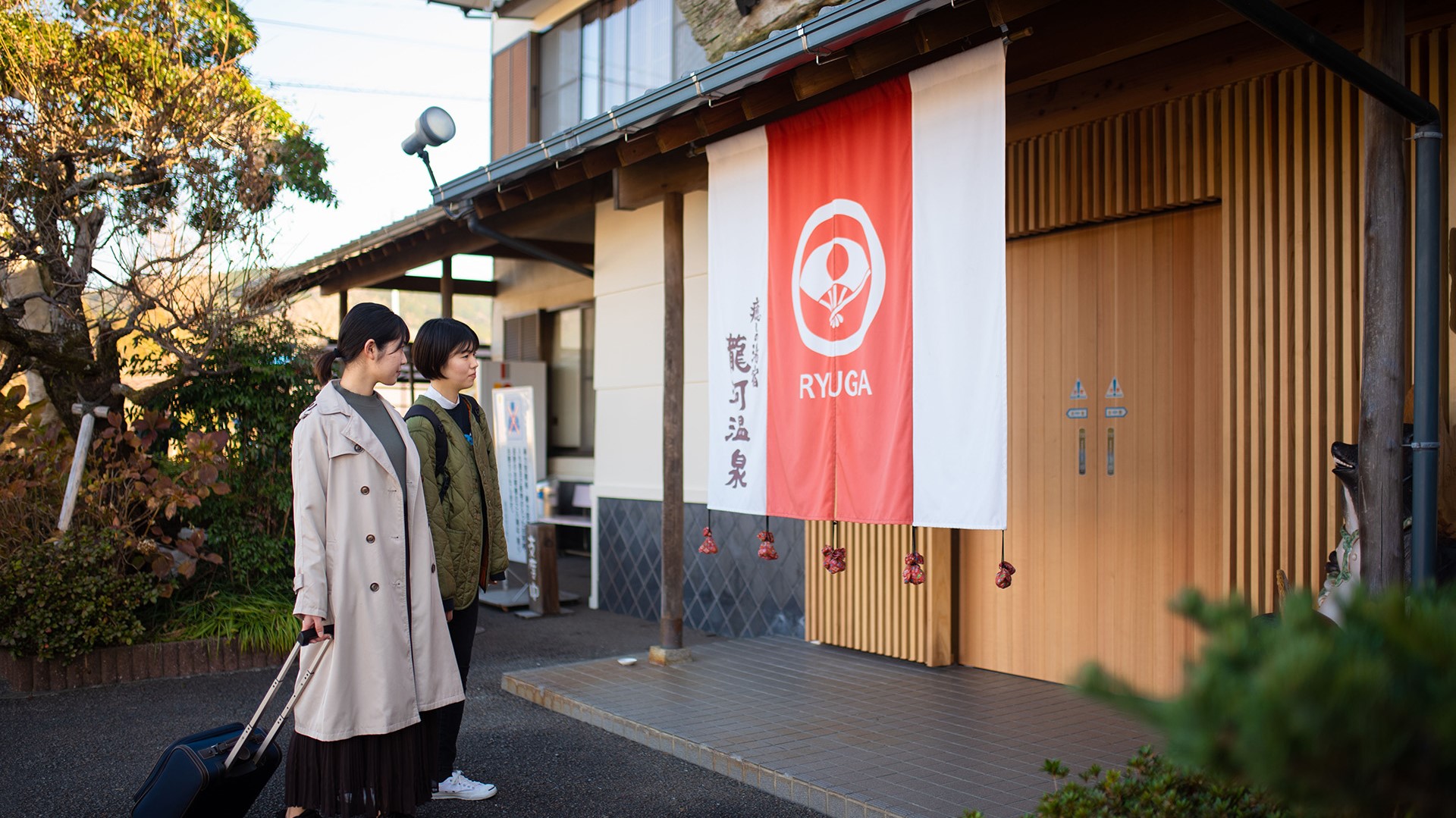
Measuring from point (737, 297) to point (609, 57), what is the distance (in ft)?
20.5

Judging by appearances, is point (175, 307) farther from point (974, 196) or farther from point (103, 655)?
point (974, 196)

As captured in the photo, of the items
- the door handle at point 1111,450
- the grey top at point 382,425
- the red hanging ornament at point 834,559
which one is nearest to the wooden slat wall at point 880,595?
the door handle at point 1111,450

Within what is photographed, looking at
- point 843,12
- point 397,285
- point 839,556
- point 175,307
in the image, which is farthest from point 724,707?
point 397,285

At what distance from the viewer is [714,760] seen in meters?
4.95

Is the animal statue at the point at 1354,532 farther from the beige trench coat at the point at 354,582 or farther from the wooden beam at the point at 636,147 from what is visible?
the wooden beam at the point at 636,147

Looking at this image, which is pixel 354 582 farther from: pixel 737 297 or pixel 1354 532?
pixel 1354 532

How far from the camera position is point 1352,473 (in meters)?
3.96

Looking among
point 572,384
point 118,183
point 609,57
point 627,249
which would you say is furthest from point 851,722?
point 609,57

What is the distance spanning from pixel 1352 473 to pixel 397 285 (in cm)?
1147

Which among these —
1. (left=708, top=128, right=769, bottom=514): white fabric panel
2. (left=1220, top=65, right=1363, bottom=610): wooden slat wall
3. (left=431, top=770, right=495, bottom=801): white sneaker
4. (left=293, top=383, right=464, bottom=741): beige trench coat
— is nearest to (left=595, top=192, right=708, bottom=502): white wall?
(left=708, top=128, right=769, bottom=514): white fabric panel

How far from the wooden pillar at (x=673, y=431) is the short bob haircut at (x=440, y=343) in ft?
8.34

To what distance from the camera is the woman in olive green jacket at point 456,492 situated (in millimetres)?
4270

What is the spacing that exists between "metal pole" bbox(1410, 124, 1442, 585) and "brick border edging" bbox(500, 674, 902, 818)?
2052 millimetres

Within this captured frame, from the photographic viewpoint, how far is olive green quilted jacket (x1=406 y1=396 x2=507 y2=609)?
4.23 m
